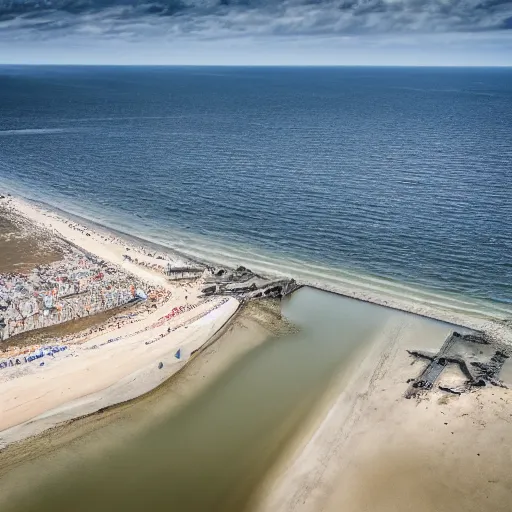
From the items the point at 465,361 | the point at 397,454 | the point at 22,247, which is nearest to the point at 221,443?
the point at 397,454

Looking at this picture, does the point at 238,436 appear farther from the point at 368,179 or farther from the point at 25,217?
the point at 368,179

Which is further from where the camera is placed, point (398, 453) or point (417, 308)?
point (417, 308)

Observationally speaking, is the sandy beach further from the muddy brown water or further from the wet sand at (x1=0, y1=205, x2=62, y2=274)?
the wet sand at (x1=0, y1=205, x2=62, y2=274)

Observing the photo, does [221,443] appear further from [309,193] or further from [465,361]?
[309,193]

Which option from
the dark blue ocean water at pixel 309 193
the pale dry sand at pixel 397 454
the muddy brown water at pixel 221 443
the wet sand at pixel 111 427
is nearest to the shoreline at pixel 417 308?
the dark blue ocean water at pixel 309 193

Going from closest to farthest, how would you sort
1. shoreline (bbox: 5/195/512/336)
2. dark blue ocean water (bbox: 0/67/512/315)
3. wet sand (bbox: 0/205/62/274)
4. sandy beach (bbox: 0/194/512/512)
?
sandy beach (bbox: 0/194/512/512) → shoreline (bbox: 5/195/512/336) → wet sand (bbox: 0/205/62/274) → dark blue ocean water (bbox: 0/67/512/315)

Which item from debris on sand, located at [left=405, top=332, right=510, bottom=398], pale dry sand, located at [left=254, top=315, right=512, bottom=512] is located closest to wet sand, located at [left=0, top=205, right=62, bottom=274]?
pale dry sand, located at [left=254, top=315, right=512, bottom=512]
